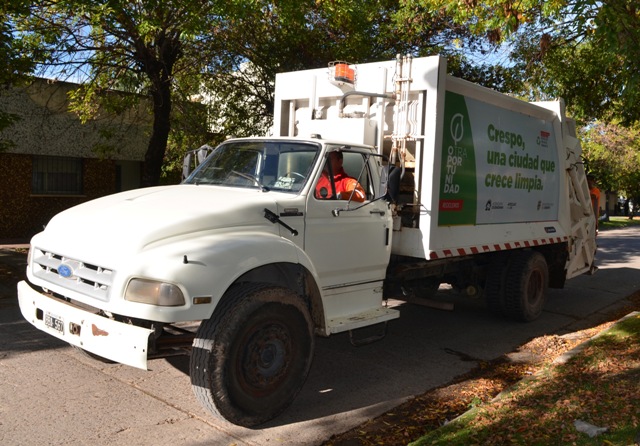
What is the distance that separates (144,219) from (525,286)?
17.8ft

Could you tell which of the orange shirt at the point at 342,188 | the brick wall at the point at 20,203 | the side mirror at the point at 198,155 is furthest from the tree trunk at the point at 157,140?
the orange shirt at the point at 342,188

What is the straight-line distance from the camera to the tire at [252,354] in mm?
4191

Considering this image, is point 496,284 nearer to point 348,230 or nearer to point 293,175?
point 348,230

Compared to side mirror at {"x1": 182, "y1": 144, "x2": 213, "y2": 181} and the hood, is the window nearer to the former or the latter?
side mirror at {"x1": 182, "y1": 144, "x2": 213, "y2": 181}

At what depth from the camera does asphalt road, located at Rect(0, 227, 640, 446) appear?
4.35m

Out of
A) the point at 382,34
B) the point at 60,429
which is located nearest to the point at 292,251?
the point at 60,429

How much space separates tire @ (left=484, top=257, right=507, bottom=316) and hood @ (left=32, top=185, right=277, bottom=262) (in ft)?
13.8

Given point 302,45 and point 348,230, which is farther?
point 302,45

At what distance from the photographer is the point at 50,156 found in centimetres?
1659

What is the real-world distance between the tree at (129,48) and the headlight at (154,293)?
6.73 metres

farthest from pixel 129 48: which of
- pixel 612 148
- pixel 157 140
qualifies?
pixel 612 148

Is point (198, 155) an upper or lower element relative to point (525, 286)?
upper

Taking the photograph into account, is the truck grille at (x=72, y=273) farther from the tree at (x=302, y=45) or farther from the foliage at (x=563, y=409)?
the tree at (x=302, y=45)

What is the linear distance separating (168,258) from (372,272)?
228cm
